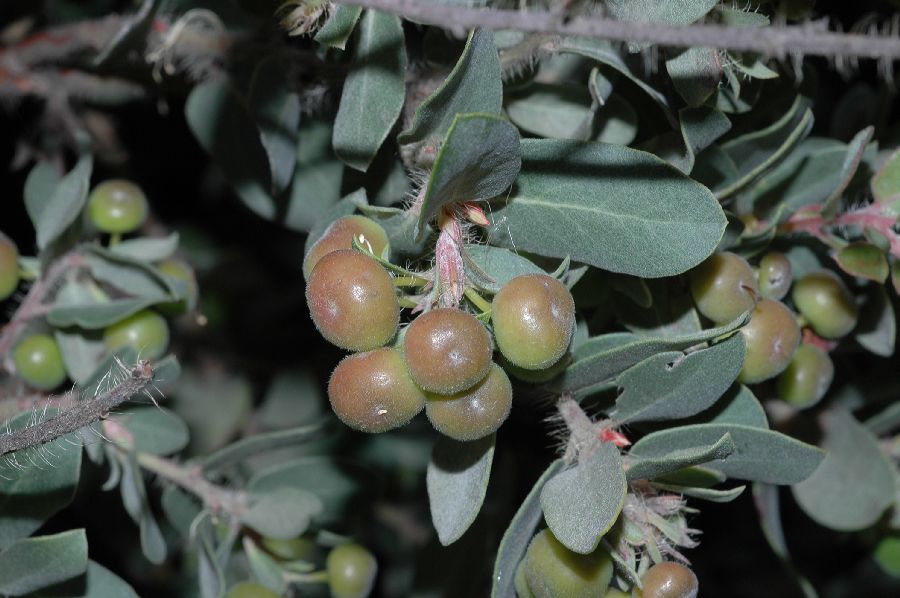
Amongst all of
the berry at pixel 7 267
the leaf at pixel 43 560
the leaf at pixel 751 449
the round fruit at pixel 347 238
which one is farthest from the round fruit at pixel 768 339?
the berry at pixel 7 267

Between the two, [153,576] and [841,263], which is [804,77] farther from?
[153,576]

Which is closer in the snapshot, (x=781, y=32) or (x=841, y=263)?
(x=781, y=32)

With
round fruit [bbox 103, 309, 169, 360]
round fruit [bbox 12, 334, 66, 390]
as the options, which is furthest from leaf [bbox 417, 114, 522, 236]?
round fruit [bbox 12, 334, 66, 390]

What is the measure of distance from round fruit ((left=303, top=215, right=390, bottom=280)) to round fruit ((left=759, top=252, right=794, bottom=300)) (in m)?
0.49

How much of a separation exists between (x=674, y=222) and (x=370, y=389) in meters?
0.35

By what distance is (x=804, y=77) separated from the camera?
1249 millimetres

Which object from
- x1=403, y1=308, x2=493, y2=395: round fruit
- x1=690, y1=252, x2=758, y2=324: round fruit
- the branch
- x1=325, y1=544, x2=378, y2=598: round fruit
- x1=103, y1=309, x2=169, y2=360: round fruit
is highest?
the branch

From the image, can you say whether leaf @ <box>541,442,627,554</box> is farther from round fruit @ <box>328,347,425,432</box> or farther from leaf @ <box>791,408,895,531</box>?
leaf @ <box>791,408,895,531</box>

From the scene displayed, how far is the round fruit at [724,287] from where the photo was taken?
1082 millimetres

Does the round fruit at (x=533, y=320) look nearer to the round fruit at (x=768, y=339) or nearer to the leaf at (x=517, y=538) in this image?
the leaf at (x=517, y=538)

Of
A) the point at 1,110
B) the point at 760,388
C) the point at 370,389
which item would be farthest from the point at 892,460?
the point at 1,110

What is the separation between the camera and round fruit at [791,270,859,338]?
3.91 feet

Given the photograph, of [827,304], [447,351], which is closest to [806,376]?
[827,304]

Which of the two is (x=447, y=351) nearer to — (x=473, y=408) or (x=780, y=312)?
(x=473, y=408)
